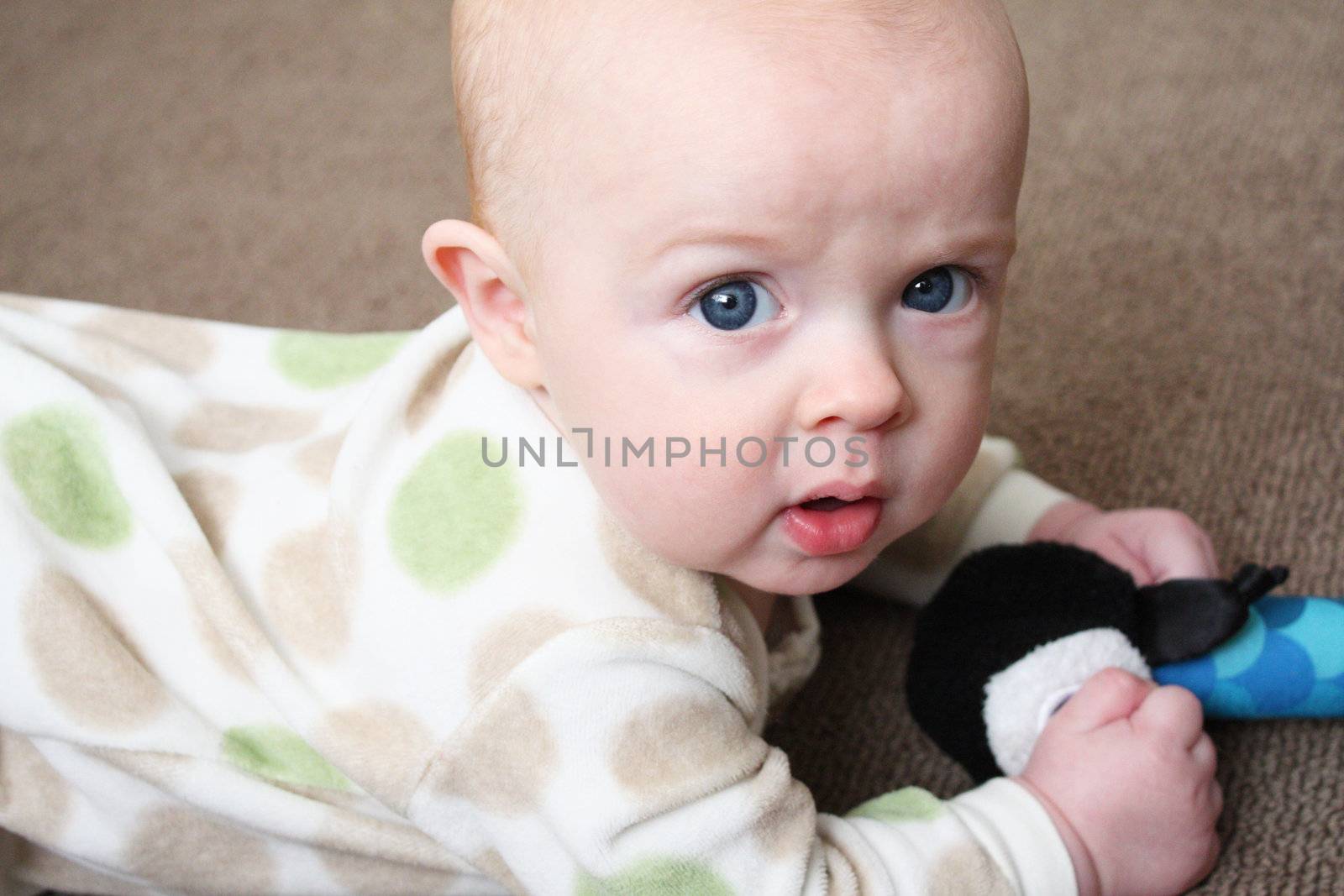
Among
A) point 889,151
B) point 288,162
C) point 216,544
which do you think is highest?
point 889,151

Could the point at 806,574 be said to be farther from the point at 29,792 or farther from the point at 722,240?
the point at 29,792

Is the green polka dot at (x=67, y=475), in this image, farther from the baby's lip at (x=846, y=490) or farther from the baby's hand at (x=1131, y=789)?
the baby's hand at (x=1131, y=789)

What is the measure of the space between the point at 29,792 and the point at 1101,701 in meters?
0.61

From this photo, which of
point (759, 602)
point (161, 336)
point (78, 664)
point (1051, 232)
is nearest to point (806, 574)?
point (759, 602)

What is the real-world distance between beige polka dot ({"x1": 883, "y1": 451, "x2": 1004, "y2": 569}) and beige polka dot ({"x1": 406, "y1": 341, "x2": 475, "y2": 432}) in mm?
345

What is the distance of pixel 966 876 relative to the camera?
0.68m

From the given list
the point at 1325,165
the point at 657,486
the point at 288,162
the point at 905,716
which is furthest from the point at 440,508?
the point at 1325,165

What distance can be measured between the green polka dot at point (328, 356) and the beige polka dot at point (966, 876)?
0.48 meters

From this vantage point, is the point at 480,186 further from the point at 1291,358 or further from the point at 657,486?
the point at 1291,358

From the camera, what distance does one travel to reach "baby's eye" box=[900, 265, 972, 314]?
1.95 feet

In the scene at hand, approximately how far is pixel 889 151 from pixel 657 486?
0.19m

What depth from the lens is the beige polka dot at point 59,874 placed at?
792 mm

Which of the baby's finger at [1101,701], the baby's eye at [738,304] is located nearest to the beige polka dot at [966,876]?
the baby's finger at [1101,701]

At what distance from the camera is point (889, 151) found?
0.54 metres
